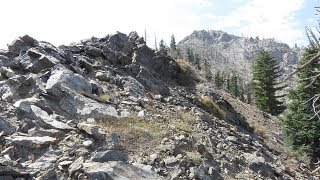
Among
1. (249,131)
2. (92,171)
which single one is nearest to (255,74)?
(249,131)

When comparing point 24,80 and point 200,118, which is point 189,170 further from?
point 24,80

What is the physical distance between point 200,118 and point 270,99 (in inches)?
1161

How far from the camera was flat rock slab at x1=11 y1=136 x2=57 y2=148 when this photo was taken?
12375 millimetres

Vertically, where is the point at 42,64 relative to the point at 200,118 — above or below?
above

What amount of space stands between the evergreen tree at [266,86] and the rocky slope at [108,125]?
23161mm

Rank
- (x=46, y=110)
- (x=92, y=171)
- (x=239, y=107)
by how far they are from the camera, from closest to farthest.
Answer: (x=92, y=171) < (x=46, y=110) < (x=239, y=107)

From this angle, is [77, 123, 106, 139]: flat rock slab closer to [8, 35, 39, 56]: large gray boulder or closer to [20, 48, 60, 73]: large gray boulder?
[20, 48, 60, 73]: large gray boulder

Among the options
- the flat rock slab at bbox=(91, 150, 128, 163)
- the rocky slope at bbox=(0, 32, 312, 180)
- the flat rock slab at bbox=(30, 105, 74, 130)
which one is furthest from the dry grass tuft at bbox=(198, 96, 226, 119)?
the flat rock slab at bbox=(91, 150, 128, 163)

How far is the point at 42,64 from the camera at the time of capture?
18547 millimetres

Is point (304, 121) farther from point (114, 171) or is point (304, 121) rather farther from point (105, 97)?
point (114, 171)

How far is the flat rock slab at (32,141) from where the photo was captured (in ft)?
40.6

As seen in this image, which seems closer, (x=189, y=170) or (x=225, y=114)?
(x=189, y=170)

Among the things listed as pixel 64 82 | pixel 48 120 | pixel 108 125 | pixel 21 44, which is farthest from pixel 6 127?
pixel 21 44

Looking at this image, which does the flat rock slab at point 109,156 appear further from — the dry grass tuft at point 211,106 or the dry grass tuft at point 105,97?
the dry grass tuft at point 211,106
